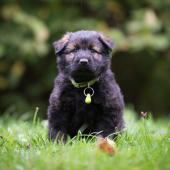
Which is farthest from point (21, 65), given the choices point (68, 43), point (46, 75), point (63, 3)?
point (68, 43)

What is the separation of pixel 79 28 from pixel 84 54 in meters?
5.64

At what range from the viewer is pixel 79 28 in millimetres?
11602

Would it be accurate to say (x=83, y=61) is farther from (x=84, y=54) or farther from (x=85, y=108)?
(x=85, y=108)

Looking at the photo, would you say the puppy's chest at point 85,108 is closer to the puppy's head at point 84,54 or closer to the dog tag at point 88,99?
the dog tag at point 88,99

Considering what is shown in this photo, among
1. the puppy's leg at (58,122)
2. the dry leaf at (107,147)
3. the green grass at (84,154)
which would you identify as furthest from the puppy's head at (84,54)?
the dry leaf at (107,147)

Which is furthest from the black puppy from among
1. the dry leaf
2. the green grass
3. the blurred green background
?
the blurred green background

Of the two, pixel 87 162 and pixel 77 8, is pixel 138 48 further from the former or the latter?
pixel 87 162

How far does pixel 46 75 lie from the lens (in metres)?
12.3

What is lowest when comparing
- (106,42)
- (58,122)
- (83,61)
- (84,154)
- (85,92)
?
(84,154)

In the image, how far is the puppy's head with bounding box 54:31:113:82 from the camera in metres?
5.96

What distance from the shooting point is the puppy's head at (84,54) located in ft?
19.6

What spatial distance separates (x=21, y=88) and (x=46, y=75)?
2.31ft

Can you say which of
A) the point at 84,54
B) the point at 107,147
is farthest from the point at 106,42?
the point at 107,147

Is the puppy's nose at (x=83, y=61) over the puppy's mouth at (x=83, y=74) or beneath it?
over
